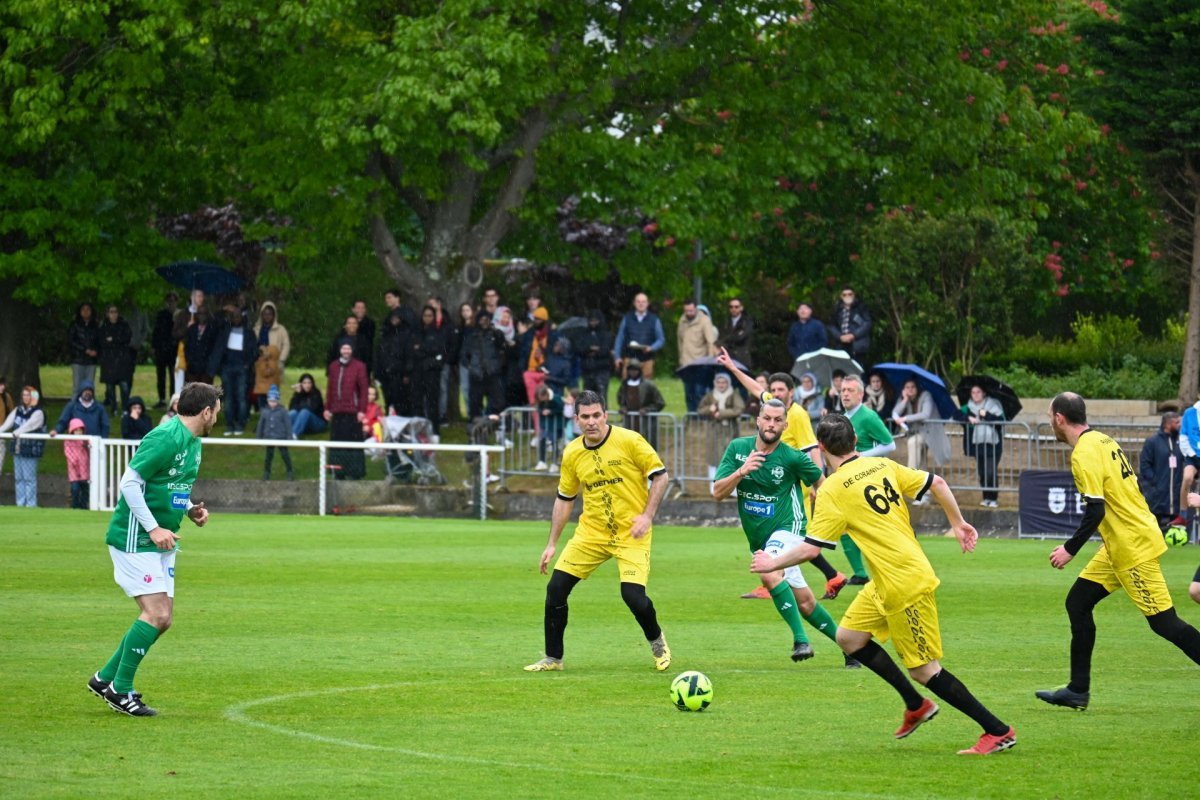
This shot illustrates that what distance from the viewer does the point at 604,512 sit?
13047mm

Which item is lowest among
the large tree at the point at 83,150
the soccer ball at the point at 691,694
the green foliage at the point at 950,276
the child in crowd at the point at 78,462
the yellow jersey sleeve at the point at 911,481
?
the soccer ball at the point at 691,694

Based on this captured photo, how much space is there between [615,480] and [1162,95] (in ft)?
67.6

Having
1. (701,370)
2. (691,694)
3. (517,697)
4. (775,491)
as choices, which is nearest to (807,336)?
(701,370)

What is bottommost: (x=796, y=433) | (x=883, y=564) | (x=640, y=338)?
(x=883, y=564)

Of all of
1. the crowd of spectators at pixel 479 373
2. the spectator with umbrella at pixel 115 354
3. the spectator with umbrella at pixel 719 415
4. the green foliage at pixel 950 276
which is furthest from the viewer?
the spectator with umbrella at pixel 115 354

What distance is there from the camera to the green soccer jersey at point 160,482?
10.6 meters

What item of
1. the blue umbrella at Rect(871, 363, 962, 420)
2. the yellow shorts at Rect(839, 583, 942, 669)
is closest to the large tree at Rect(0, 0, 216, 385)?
the blue umbrella at Rect(871, 363, 962, 420)

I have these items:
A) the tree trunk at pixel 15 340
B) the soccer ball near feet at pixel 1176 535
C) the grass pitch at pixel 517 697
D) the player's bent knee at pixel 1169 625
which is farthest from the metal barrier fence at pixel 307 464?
the player's bent knee at pixel 1169 625

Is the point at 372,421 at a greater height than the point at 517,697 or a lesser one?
greater

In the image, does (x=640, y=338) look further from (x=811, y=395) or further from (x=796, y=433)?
(x=796, y=433)

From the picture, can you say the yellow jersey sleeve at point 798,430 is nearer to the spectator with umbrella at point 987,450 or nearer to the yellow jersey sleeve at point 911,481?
the yellow jersey sleeve at point 911,481

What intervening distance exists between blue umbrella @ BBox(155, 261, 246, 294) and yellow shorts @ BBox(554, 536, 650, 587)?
75.8ft

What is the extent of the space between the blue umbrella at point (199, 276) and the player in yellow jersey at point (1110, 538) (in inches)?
1017

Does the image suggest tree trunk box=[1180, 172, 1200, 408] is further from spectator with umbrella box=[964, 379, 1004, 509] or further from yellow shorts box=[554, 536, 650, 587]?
yellow shorts box=[554, 536, 650, 587]
